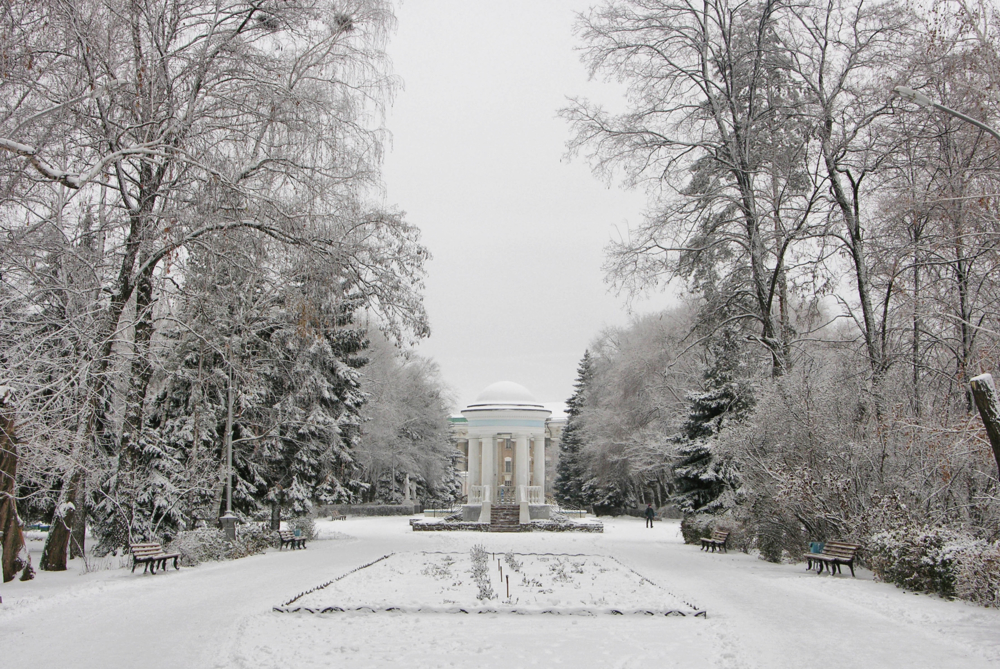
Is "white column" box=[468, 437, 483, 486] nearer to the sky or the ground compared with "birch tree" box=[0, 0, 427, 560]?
nearer to the ground

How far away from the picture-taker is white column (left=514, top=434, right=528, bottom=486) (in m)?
46.0

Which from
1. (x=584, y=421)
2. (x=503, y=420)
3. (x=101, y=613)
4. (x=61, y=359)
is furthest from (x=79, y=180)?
(x=584, y=421)

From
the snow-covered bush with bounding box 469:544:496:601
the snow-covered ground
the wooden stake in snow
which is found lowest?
the snow-covered ground

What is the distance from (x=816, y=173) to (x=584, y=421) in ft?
113

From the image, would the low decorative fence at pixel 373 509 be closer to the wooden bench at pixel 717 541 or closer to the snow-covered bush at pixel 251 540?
the snow-covered bush at pixel 251 540

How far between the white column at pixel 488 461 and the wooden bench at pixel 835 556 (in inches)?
1192

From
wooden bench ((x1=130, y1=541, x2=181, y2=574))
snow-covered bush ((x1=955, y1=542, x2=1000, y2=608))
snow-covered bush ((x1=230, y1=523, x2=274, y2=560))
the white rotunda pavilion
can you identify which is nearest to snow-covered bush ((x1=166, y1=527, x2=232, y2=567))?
snow-covered bush ((x1=230, y1=523, x2=274, y2=560))

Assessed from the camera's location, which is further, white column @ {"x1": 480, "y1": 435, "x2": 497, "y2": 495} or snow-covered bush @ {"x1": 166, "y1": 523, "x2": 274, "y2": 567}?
white column @ {"x1": 480, "y1": 435, "x2": 497, "y2": 495}

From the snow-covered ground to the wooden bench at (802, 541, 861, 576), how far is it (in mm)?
358

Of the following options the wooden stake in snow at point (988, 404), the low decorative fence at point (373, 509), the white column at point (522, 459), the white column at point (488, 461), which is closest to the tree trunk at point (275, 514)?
the white column at point (488, 461)

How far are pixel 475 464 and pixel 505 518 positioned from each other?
33.5 ft

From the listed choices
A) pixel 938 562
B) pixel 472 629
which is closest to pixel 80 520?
pixel 472 629

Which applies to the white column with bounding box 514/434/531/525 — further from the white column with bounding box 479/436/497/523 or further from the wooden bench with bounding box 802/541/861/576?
the wooden bench with bounding box 802/541/861/576

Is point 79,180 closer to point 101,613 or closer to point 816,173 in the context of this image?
point 101,613
